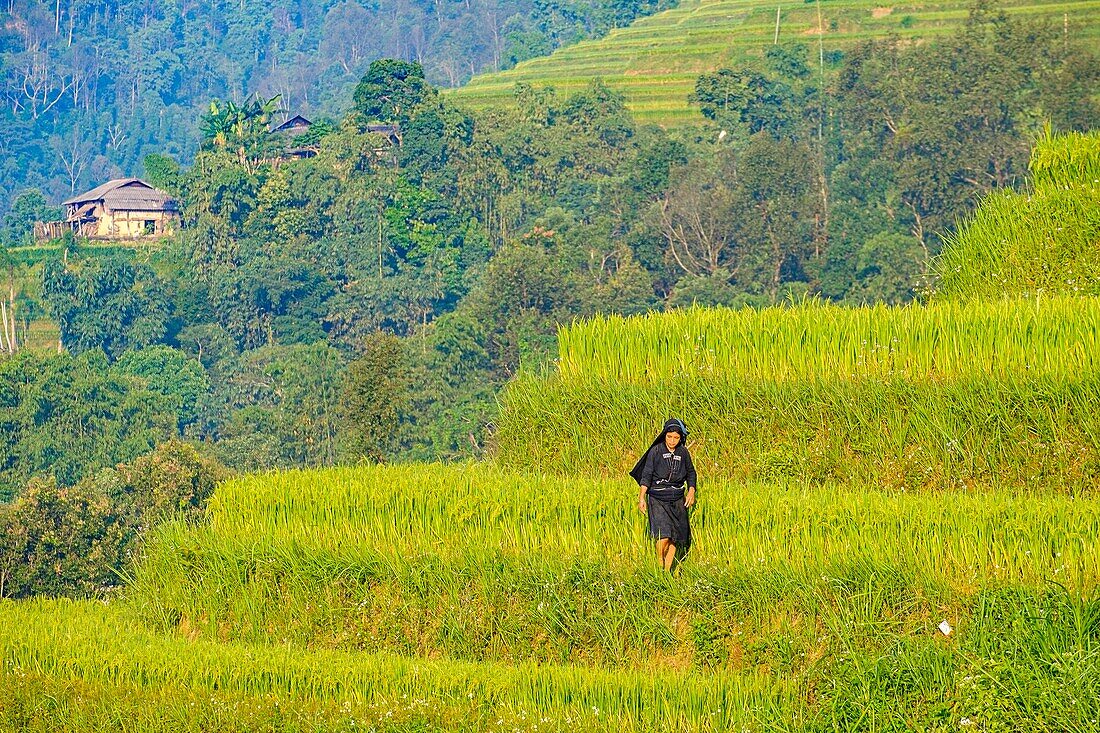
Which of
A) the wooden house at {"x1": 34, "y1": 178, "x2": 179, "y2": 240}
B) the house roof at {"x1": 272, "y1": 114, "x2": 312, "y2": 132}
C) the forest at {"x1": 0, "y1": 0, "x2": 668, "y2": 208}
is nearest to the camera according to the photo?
the wooden house at {"x1": 34, "y1": 178, "x2": 179, "y2": 240}

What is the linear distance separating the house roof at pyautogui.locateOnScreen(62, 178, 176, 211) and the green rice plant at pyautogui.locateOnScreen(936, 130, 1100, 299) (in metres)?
91.4

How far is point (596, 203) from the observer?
8300 centimetres

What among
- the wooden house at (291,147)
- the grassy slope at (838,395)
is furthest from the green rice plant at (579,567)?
the wooden house at (291,147)

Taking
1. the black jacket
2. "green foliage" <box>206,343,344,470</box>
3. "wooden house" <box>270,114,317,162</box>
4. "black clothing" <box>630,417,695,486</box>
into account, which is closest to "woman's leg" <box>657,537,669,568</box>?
the black jacket

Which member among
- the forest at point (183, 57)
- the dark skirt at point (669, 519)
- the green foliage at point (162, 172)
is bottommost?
the dark skirt at point (669, 519)

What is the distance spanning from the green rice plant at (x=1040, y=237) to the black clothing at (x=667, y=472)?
16.1ft

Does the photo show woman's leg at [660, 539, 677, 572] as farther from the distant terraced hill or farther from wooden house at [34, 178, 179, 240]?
wooden house at [34, 178, 179, 240]

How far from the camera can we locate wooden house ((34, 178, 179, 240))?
103 metres

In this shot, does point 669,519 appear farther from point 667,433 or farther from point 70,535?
point 70,535

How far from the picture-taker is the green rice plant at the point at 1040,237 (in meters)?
15.9

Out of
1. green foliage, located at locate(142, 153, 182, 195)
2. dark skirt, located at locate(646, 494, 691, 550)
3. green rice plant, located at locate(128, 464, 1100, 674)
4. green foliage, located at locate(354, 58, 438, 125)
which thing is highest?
green foliage, located at locate(354, 58, 438, 125)

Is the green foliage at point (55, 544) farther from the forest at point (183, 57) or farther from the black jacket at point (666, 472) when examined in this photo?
the forest at point (183, 57)

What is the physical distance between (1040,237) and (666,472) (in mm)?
5941

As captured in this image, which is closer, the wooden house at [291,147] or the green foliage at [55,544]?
the green foliage at [55,544]
